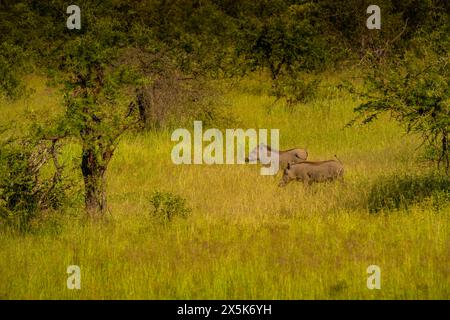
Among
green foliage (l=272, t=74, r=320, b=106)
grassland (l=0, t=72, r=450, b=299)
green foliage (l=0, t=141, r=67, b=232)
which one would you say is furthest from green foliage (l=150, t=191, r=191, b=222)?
green foliage (l=272, t=74, r=320, b=106)

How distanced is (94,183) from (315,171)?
150 inches

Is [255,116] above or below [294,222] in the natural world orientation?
above

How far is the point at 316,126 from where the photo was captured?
19.3 m

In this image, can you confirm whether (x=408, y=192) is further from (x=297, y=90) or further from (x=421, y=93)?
(x=297, y=90)

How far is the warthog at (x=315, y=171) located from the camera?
1241 cm

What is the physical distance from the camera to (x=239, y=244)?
8.70 meters

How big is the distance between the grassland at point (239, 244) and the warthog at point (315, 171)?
173mm

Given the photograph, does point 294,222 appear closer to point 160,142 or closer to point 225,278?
point 225,278

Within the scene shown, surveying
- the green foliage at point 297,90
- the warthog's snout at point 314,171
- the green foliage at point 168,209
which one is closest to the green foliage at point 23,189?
the green foliage at point 168,209

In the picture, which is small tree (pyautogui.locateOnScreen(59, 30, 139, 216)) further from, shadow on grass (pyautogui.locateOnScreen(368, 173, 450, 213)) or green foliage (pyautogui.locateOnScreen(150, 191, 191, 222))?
shadow on grass (pyautogui.locateOnScreen(368, 173, 450, 213))

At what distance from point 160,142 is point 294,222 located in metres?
7.50

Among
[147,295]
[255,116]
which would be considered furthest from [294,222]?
[255,116]

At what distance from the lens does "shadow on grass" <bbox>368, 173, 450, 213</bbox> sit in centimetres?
1023

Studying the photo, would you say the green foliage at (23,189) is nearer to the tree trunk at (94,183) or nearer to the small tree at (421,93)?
the tree trunk at (94,183)
